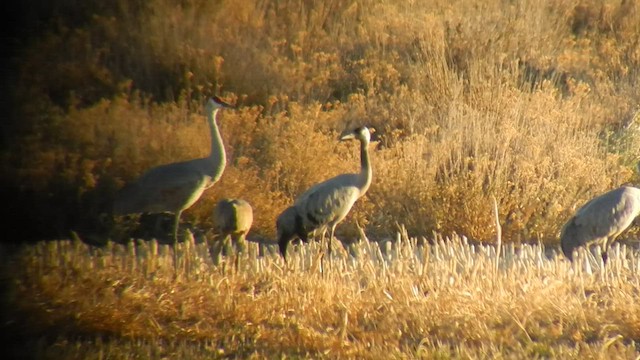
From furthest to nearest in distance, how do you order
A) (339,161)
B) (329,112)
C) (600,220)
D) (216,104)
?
(329,112), (339,161), (216,104), (600,220)

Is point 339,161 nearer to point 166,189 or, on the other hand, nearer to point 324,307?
point 166,189

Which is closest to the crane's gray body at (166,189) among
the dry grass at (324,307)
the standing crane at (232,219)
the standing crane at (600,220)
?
the standing crane at (232,219)

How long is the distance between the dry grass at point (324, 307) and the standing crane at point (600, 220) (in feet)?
2.33

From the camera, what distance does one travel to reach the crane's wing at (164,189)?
759 cm

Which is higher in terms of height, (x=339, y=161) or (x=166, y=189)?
(x=166, y=189)

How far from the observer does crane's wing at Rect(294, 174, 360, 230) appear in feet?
24.2

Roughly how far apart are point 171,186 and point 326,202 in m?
1.17

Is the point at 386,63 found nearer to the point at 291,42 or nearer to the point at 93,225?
the point at 291,42

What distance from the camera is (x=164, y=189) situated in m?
7.57

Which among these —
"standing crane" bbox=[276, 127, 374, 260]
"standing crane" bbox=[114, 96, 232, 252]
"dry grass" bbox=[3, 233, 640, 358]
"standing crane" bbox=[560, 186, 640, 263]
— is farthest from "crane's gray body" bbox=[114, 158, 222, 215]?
"standing crane" bbox=[560, 186, 640, 263]

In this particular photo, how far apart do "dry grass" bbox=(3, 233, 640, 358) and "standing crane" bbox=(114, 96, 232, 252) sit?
0.83 meters

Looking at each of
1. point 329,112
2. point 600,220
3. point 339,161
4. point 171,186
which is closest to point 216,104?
point 171,186

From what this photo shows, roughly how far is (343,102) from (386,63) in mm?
835

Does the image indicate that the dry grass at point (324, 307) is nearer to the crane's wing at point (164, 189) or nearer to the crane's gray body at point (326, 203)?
the crane's gray body at point (326, 203)
